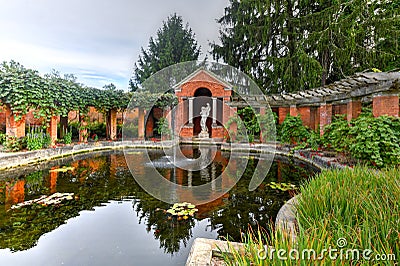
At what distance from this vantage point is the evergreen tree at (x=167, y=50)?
78.3 feet

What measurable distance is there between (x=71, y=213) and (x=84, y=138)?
9.70 m

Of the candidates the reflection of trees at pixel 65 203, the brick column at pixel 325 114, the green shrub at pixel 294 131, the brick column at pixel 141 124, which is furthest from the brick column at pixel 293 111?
the reflection of trees at pixel 65 203

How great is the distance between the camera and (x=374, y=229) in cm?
210

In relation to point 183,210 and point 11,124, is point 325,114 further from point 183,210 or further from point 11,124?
point 11,124

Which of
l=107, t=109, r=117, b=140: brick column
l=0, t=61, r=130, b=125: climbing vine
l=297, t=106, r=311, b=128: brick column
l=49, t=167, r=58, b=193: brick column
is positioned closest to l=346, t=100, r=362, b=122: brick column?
l=297, t=106, r=311, b=128: brick column

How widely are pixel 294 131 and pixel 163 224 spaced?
10.00 m

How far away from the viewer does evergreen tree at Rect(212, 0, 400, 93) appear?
12258 millimetres

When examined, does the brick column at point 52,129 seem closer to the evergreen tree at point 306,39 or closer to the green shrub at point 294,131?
the green shrub at point 294,131

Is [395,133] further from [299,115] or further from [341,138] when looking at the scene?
[299,115]

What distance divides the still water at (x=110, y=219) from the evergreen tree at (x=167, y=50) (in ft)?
61.9

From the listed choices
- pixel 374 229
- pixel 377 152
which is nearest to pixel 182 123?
pixel 377 152

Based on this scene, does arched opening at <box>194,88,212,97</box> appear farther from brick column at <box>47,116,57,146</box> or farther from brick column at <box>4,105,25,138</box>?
brick column at <box>4,105,25,138</box>
